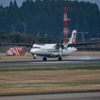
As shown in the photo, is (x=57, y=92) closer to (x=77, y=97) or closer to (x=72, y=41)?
(x=77, y=97)

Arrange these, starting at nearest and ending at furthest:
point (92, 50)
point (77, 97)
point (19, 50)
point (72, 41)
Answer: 1. point (77, 97)
2. point (72, 41)
3. point (19, 50)
4. point (92, 50)

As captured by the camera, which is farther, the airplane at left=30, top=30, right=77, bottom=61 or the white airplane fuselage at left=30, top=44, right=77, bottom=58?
the airplane at left=30, top=30, right=77, bottom=61

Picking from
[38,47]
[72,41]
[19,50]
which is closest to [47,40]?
[19,50]

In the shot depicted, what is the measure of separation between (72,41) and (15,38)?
8458cm

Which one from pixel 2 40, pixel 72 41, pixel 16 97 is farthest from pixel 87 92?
pixel 2 40

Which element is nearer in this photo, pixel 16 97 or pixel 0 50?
pixel 16 97

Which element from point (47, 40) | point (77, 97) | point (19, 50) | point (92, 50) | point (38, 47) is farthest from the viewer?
point (47, 40)

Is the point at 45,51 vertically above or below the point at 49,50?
below

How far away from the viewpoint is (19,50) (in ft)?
285

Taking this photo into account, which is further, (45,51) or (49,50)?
(49,50)

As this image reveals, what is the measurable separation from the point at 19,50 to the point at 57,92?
6886 centimetres

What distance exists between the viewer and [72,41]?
6688 centimetres

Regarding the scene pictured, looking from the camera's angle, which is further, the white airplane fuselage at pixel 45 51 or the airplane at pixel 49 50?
the airplane at pixel 49 50

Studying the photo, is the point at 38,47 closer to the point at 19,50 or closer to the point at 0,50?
the point at 19,50
